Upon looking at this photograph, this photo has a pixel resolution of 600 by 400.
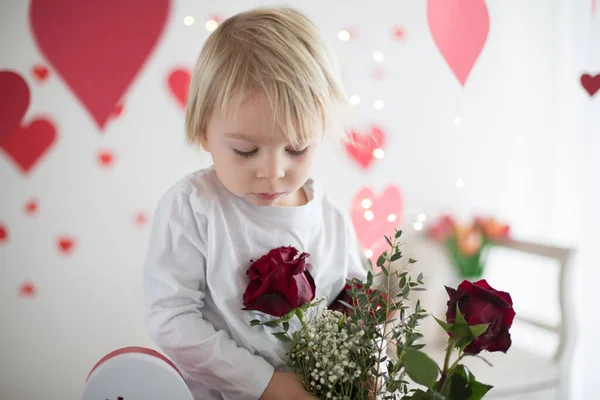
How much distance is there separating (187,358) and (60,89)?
0.71 metres

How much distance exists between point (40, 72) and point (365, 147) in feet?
2.91

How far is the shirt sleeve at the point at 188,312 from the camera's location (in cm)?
88

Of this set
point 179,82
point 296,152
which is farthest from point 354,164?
point 296,152

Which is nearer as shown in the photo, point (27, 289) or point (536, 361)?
point (27, 289)

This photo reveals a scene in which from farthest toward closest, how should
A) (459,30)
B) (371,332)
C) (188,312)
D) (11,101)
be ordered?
(459,30), (11,101), (188,312), (371,332)

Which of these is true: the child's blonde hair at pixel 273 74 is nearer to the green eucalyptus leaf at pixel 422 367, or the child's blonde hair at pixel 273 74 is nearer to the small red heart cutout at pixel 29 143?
the green eucalyptus leaf at pixel 422 367

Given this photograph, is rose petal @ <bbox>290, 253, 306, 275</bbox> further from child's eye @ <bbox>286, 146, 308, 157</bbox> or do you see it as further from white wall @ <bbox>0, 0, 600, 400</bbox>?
white wall @ <bbox>0, 0, 600, 400</bbox>

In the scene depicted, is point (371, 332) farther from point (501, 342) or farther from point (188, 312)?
point (188, 312)

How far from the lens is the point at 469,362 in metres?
1.77

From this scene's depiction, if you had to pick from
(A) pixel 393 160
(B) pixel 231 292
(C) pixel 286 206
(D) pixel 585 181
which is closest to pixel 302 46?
(C) pixel 286 206

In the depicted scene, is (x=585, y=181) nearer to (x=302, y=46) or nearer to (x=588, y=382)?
(x=588, y=382)

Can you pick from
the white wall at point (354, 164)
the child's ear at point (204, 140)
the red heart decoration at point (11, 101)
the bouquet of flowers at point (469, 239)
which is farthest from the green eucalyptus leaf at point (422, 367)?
the bouquet of flowers at point (469, 239)

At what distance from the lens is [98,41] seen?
50.8 inches

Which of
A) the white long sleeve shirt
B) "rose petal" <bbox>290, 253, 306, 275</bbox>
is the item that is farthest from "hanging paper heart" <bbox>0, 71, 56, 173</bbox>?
"rose petal" <bbox>290, 253, 306, 275</bbox>
